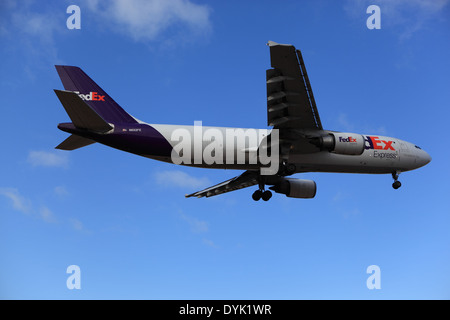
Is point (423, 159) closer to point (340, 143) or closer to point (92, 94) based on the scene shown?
point (340, 143)

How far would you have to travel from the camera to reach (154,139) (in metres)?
26.0

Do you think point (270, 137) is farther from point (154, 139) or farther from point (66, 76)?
point (66, 76)

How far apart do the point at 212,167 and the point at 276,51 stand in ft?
28.1

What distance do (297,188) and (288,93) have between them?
381 inches

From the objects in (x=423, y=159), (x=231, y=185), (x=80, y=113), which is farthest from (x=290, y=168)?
(x=80, y=113)

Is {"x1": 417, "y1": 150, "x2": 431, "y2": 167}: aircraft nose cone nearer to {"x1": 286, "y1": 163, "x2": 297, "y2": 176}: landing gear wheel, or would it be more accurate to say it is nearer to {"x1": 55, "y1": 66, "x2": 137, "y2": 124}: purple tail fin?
{"x1": 286, "y1": 163, "x2": 297, "y2": 176}: landing gear wheel

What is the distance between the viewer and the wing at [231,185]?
109ft

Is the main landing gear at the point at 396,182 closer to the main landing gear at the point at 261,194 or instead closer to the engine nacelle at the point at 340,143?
the engine nacelle at the point at 340,143

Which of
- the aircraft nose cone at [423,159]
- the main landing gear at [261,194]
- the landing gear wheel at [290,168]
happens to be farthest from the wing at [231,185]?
the aircraft nose cone at [423,159]

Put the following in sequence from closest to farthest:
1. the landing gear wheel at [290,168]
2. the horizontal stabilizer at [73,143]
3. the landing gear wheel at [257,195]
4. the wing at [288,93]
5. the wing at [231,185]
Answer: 1. the wing at [288,93]
2. the horizontal stabilizer at [73,143]
3. the landing gear wheel at [290,168]
4. the landing gear wheel at [257,195]
5. the wing at [231,185]

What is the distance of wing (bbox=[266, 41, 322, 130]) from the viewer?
22.3 metres

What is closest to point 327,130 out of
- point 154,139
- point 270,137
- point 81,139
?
point 270,137

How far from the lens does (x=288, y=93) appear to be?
24078 mm

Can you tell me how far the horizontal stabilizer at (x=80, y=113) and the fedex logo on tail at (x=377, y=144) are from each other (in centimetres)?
1524
